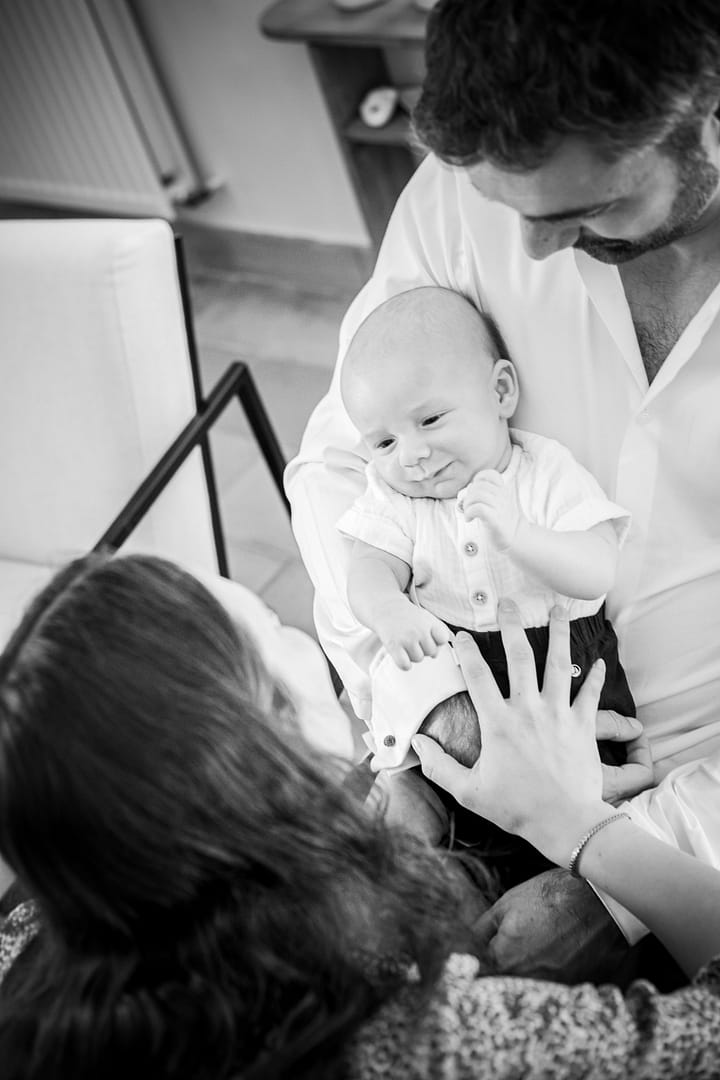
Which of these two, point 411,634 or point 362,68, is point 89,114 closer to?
point 362,68

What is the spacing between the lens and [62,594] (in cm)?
73

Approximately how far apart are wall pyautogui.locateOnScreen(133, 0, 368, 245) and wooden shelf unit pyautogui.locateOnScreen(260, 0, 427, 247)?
0.25 meters

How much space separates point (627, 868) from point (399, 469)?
0.49 metres

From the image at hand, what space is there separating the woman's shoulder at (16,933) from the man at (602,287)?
1.40ft

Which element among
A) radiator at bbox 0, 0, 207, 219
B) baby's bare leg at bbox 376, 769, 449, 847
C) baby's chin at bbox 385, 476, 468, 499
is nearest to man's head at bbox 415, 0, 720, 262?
baby's chin at bbox 385, 476, 468, 499

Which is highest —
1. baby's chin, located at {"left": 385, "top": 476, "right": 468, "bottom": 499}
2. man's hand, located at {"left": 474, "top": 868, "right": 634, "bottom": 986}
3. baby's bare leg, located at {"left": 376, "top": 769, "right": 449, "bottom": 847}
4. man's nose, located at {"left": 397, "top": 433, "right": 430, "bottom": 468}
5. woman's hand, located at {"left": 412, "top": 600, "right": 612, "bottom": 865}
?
man's nose, located at {"left": 397, "top": 433, "right": 430, "bottom": 468}

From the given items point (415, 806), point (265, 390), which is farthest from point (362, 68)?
point (415, 806)

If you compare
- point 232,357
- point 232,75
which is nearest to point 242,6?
point 232,75

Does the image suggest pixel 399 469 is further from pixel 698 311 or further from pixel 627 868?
pixel 627 868

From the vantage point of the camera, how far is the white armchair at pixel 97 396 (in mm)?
1617

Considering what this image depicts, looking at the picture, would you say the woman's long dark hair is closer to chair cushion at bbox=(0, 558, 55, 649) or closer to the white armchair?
the white armchair

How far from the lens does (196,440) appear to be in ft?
5.58

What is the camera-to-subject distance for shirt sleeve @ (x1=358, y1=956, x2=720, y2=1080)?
2.35 ft

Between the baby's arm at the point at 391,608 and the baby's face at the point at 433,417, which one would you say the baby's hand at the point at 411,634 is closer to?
the baby's arm at the point at 391,608
